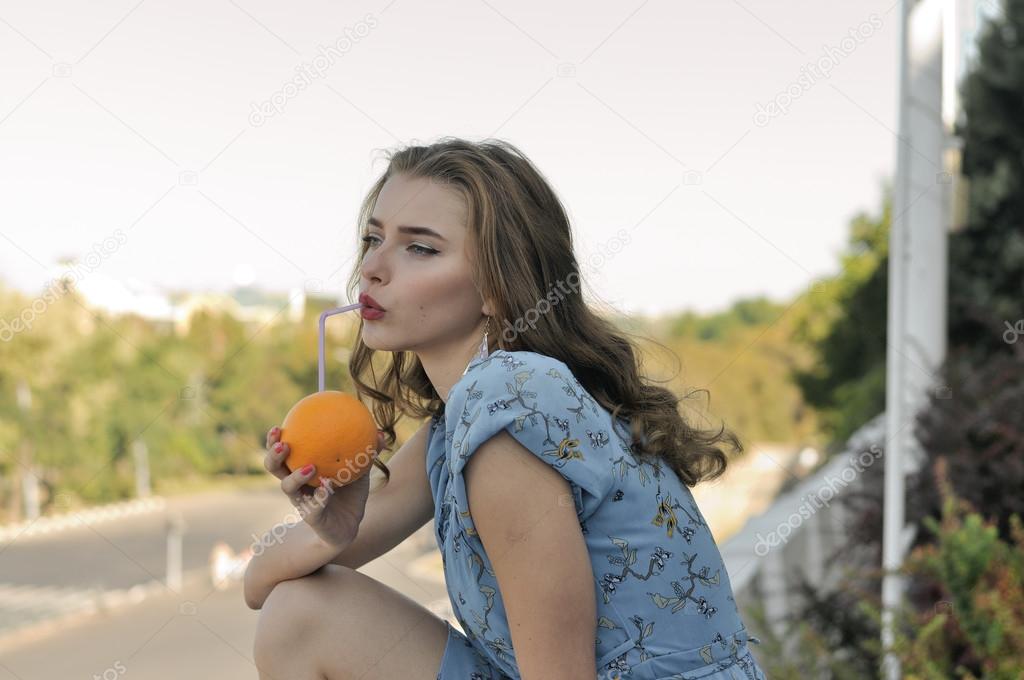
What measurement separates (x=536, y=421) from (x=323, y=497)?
0.95 feet

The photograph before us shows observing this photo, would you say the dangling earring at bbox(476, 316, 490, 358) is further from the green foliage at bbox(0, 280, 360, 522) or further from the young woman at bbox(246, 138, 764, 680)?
the green foliage at bbox(0, 280, 360, 522)

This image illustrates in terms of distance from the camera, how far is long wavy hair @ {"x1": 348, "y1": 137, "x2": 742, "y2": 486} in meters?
1.22

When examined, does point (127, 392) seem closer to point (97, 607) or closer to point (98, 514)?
point (97, 607)

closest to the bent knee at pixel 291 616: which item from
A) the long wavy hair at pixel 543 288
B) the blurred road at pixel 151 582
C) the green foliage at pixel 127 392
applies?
the long wavy hair at pixel 543 288

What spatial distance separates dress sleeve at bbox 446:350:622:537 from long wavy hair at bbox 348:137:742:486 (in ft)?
0.40

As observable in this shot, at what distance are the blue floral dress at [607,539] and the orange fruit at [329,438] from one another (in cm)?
11

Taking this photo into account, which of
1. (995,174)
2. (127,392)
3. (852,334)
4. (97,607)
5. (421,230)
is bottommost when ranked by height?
(97,607)

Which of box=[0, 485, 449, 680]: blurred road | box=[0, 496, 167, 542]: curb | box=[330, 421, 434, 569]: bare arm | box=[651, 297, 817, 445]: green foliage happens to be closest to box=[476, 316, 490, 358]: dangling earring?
box=[330, 421, 434, 569]: bare arm

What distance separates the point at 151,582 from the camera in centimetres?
4725

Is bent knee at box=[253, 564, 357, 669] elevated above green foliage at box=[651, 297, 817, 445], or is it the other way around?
bent knee at box=[253, 564, 357, 669]

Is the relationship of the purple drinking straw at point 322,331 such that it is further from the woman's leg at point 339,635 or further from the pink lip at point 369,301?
the woman's leg at point 339,635

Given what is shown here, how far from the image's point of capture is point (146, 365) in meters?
40.6

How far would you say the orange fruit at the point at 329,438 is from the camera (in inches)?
45.0

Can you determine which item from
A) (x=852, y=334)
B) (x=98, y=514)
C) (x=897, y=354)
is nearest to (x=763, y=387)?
(x=852, y=334)
